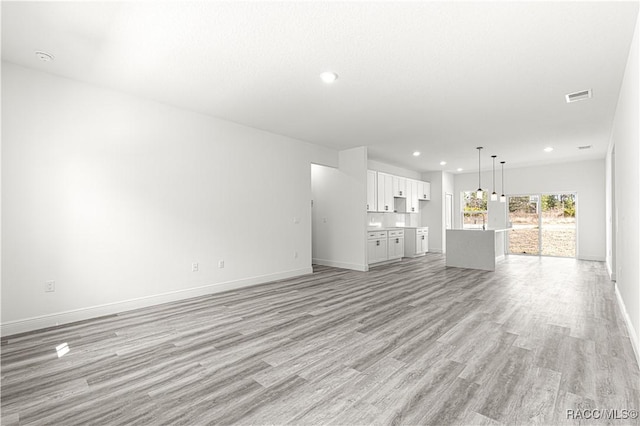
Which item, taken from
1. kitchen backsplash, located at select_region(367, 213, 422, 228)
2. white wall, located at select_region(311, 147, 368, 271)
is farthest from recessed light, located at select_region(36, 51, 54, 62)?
kitchen backsplash, located at select_region(367, 213, 422, 228)

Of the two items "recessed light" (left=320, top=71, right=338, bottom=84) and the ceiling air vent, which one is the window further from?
"recessed light" (left=320, top=71, right=338, bottom=84)

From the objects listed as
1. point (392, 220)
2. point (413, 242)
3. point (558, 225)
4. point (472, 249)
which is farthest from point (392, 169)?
point (558, 225)

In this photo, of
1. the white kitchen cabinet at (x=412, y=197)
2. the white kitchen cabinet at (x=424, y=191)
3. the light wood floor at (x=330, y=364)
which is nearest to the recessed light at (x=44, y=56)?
the light wood floor at (x=330, y=364)

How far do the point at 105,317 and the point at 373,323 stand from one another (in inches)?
127

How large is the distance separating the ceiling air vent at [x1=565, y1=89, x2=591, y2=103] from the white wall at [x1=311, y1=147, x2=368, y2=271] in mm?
3602

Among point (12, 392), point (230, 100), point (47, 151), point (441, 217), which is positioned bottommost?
point (12, 392)

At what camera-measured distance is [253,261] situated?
5324 millimetres

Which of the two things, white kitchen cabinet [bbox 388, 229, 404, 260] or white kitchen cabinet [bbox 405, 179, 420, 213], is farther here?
white kitchen cabinet [bbox 405, 179, 420, 213]

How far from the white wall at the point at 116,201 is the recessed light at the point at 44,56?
36cm

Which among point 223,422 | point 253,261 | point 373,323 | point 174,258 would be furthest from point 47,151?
point 373,323

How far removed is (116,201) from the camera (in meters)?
3.77

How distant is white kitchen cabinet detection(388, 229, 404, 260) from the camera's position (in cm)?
823

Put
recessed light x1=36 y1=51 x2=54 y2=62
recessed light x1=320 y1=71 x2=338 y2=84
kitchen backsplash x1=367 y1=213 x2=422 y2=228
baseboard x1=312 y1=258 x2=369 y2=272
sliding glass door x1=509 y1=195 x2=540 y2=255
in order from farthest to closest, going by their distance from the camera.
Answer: sliding glass door x1=509 y1=195 x2=540 y2=255, kitchen backsplash x1=367 y1=213 x2=422 y2=228, baseboard x1=312 y1=258 x2=369 y2=272, recessed light x1=320 y1=71 x2=338 y2=84, recessed light x1=36 y1=51 x2=54 y2=62

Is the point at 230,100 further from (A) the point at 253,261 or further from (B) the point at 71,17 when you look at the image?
(A) the point at 253,261
